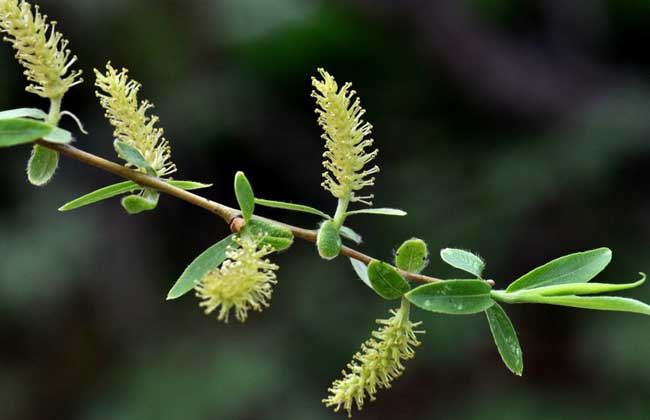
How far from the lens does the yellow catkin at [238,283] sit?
852 millimetres

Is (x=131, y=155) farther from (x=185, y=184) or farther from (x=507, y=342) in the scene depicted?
(x=507, y=342)

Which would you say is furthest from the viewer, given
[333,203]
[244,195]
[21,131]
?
[333,203]

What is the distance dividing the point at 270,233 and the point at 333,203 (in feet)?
13.3

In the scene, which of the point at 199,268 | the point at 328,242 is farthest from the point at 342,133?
the point at 199,268

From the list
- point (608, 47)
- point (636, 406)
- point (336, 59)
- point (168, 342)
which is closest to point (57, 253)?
point (168, 342)

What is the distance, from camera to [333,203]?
16.4ft

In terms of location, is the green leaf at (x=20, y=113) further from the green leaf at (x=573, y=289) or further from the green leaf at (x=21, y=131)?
the green leaf at (x=573, y=289)

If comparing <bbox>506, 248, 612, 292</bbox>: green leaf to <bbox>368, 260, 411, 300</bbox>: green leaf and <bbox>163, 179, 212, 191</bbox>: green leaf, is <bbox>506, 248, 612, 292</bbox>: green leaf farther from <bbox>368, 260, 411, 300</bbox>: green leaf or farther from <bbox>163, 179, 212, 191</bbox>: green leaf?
<bbox>163, 179, 212, 191</bbox>: green leaf

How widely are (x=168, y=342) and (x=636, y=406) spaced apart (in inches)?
95.3

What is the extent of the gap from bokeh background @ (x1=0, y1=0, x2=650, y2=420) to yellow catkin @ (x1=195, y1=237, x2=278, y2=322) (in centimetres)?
332

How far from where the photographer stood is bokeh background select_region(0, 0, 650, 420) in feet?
13.9

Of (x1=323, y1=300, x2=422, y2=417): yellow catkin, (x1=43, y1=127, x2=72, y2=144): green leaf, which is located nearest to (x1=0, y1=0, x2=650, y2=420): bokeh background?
(x1=323, y1=300, x2=422, y2=417): yellow catkin

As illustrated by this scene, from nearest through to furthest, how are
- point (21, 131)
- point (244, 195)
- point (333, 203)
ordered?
point (21, 131) < point (244, 195) < point (333, 203)

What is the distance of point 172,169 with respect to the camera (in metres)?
1.03
